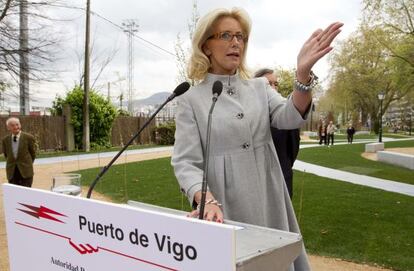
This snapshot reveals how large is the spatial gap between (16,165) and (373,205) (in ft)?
21.4

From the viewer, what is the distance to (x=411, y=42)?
22.6 meters

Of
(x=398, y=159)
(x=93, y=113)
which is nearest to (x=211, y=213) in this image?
(x=398, y=159)

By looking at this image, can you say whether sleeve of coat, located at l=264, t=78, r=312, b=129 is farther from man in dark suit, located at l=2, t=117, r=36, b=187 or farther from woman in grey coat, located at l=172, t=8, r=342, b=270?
man in dark suit, located at l=2, t=117, r=36, b=187

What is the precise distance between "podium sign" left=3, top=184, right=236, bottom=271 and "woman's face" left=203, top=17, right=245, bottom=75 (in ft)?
3.12

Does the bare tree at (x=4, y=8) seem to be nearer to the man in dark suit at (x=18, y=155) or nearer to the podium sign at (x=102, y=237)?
the man in dark suit at (x=18, y=155)

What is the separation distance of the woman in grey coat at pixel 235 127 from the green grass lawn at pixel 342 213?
12.4ft

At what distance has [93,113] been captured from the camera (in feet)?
82.8

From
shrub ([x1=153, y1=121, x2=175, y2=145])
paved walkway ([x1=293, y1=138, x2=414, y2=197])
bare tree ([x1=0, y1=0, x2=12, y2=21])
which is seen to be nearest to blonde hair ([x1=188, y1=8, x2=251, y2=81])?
paved walkway ([x1=293, y1=138, x2=414, y2=197])

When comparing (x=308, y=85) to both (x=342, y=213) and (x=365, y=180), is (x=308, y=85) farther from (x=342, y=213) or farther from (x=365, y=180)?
(x=365, y=180)

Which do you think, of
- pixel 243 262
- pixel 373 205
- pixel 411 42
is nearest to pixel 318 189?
pixel 373 205

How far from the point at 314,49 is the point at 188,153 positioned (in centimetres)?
66

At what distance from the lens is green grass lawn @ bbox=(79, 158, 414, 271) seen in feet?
18.8

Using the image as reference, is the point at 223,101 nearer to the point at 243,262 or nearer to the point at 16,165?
the point at 243,262

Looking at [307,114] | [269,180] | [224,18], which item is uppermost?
[224,18]
